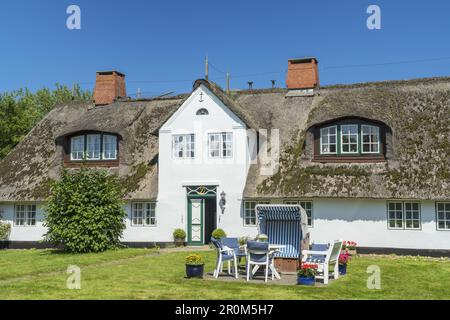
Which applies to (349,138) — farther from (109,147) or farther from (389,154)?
(109,147)

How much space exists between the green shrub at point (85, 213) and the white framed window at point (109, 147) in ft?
13.6

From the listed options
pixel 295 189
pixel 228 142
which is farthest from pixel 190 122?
pixel 295 189

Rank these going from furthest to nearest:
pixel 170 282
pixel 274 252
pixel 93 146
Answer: pixel 93 146 → pixel 274 252 → pixel 170 282

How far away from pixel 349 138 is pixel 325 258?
35.0ft

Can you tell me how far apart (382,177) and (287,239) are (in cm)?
836

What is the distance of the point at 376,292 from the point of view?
12914 mm

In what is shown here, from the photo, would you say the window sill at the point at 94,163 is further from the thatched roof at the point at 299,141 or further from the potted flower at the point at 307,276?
the potted flower at the point at 307,276

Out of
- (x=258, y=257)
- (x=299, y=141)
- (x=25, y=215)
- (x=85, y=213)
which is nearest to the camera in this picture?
(x=258, y=257)

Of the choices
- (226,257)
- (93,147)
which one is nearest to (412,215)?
(226,257)

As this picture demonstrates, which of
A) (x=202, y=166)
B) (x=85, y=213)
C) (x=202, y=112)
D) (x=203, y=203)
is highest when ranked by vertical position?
(x=202, y=112)

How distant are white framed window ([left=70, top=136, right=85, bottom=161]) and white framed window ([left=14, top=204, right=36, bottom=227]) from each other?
3209 mm

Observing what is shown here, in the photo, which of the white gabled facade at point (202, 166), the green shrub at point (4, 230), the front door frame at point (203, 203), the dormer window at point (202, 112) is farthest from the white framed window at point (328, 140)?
the green shrub at point (4, 230)

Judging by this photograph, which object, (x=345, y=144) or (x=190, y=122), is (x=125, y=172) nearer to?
(x=190, y=122)

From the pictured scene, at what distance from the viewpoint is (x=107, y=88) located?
1275 inches
